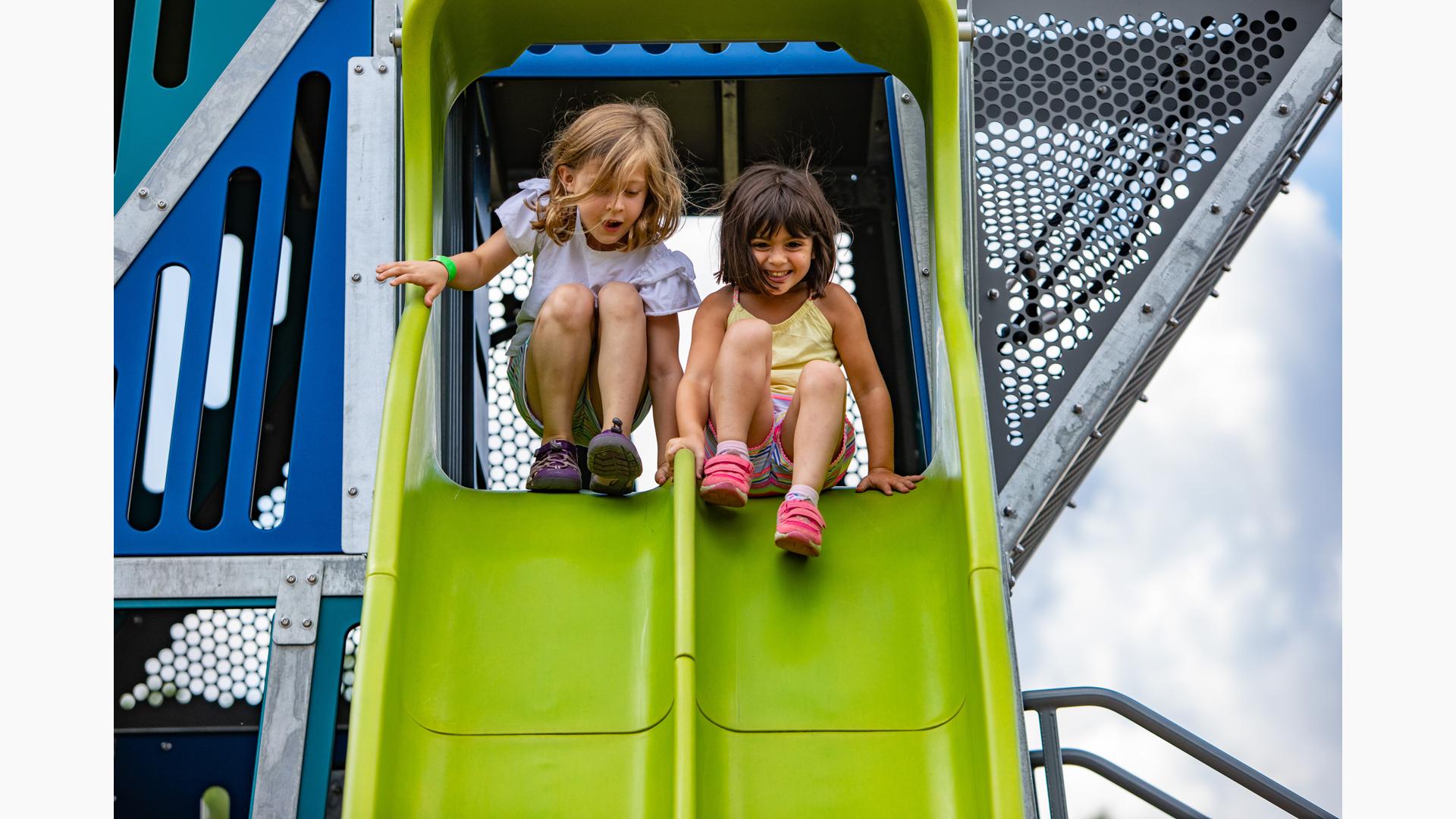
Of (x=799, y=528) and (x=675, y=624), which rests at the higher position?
(x=799, y=528)

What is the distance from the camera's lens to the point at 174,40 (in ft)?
10.1

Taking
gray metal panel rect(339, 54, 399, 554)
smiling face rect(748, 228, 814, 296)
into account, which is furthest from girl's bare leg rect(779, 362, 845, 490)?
gray metal panel rect(339, 54, 399, 554)

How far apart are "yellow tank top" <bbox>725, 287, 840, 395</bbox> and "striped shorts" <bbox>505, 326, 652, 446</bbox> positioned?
26 centimetres

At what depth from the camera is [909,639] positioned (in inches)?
85.3

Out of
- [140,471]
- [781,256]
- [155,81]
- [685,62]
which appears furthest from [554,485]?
[155,81]

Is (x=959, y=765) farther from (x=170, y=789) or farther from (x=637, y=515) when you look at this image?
(x=170, y=789)

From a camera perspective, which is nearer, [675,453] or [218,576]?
[675,453]

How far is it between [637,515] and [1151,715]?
3.57ft

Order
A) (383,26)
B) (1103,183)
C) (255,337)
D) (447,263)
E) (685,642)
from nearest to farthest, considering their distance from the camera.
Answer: (685,642), (447,263), (255,337), (383,26), (1103,183)

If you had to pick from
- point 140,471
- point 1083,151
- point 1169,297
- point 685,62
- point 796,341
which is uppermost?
point 685,62

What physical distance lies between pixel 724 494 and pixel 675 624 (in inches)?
12.3

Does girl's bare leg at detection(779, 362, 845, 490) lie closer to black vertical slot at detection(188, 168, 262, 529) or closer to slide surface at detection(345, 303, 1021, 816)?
slide surface at detection(345, 303, 1021, 816)

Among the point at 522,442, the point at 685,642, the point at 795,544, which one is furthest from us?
the point at 522,442

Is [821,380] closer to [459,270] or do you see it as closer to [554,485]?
[554,485]
